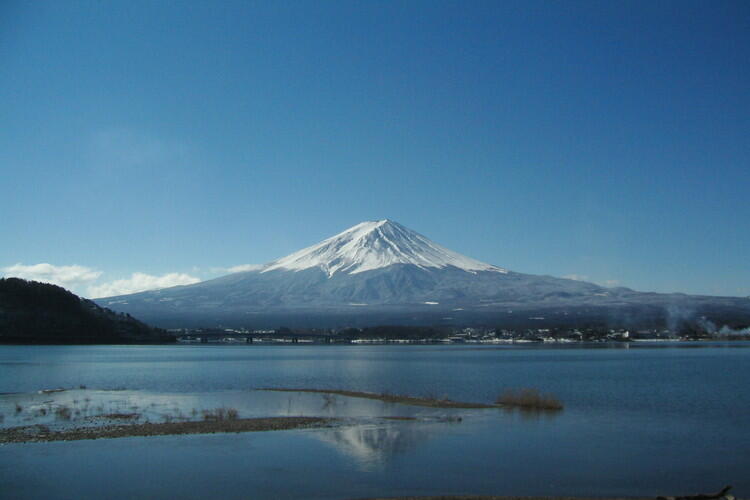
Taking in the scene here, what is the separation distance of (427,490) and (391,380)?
29.4m

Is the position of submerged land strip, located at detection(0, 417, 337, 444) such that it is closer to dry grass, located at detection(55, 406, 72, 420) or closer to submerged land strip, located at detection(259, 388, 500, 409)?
dry grass, located at detection(55, 406, 72, 420)

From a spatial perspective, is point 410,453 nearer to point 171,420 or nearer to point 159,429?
point 159,429

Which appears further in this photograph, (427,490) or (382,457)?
(382,457)

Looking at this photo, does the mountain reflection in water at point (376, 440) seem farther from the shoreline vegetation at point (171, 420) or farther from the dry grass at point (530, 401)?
the dry grass at point (530, 401)

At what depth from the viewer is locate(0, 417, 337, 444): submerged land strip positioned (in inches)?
777

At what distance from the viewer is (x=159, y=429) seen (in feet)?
68.8

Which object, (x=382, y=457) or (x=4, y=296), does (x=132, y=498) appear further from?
(x=4, y=296)

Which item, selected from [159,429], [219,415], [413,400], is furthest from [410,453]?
[413,400]

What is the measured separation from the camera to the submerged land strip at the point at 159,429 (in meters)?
19.7

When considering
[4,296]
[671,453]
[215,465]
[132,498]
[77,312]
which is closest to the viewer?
[132,498]

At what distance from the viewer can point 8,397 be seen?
30859mm

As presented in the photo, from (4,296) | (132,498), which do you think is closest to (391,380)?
(132,498)

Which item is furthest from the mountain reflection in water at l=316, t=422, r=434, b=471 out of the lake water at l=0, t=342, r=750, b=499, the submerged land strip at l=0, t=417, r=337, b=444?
the submerged land strip at l=0, t=417, r=337, b=444

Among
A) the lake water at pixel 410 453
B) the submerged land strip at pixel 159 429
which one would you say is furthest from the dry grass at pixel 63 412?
the submerged land strip at pixel 159 429
